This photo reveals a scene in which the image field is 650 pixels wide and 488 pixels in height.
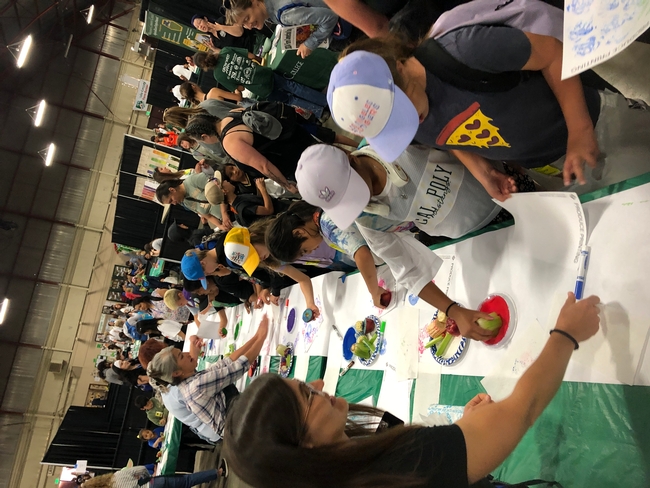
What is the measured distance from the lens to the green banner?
6.73m

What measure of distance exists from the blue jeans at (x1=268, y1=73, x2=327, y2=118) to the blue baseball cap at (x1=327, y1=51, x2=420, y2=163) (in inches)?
99.2

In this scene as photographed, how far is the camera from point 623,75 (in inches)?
45.4

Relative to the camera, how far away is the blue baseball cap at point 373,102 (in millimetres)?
953

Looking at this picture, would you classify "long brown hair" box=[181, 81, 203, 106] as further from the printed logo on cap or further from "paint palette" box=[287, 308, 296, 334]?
the printed logo on cap

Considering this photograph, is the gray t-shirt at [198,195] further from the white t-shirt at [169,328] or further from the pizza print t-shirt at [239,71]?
the white t-shirt at [169,328]

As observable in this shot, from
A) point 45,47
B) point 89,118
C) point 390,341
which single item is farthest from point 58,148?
point 390,341

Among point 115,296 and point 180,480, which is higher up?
point 115,296

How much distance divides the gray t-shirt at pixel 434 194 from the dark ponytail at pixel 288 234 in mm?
464

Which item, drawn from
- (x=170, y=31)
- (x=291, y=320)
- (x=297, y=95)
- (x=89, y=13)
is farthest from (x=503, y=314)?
(x=89, y=13)

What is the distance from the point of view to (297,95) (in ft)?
11.3

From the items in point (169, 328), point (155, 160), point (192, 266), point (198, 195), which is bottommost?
point (169, 328)

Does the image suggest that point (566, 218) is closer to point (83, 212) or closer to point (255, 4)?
point (255, 4)

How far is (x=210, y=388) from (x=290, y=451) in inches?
80.9

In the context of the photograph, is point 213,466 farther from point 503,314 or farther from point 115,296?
point 115,296
